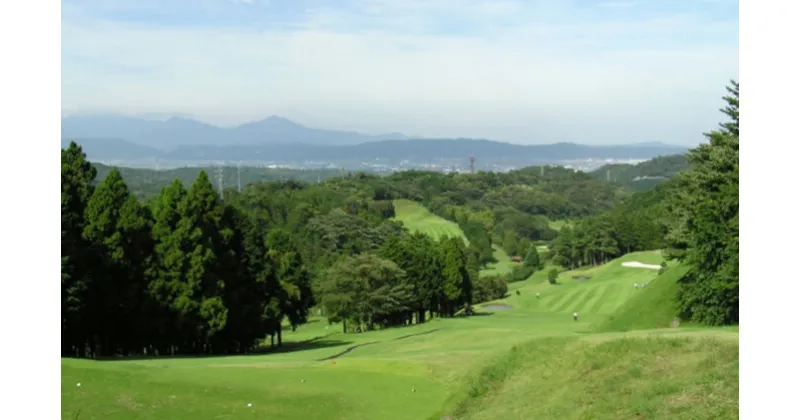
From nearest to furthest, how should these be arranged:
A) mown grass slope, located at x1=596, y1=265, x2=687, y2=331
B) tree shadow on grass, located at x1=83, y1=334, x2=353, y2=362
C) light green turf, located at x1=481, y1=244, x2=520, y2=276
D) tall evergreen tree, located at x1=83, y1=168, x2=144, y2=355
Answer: tree shadow on grass, located at x1=83, y1=334, x2=353, y2=362, tall evergreen tree, located at x1=83, y1=168, x2=144, y2=355, mown grass slope, located at x1=596, y1=265, x2=687, y2=331, light green turf, located at x1=481, y1=244, x2=520, y2=276

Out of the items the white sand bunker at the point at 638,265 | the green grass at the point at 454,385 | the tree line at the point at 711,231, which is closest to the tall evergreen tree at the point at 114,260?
the green grass at the point at 454,385

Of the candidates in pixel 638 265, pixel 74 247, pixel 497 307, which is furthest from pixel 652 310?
pixel 638 265

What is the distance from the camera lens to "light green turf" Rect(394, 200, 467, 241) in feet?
485

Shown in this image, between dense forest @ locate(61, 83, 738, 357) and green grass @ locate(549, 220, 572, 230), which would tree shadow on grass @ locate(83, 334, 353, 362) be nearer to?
dense forest @ locate(61, 83, 738, 357)

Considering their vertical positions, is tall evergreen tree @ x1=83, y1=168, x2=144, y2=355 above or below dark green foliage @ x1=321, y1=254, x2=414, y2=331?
above

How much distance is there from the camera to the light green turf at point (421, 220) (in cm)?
14796

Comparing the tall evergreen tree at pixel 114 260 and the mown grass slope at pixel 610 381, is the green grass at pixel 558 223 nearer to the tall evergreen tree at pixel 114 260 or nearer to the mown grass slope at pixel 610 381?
the tall evergreen tree at pixel 114 260

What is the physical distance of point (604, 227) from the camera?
103 metres

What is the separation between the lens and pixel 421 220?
166 metres

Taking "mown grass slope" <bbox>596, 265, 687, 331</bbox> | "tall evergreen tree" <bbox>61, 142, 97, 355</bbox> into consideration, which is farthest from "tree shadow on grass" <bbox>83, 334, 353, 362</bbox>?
"mown grass slope" <bbox>596, 265, 687, 331</bbox>
